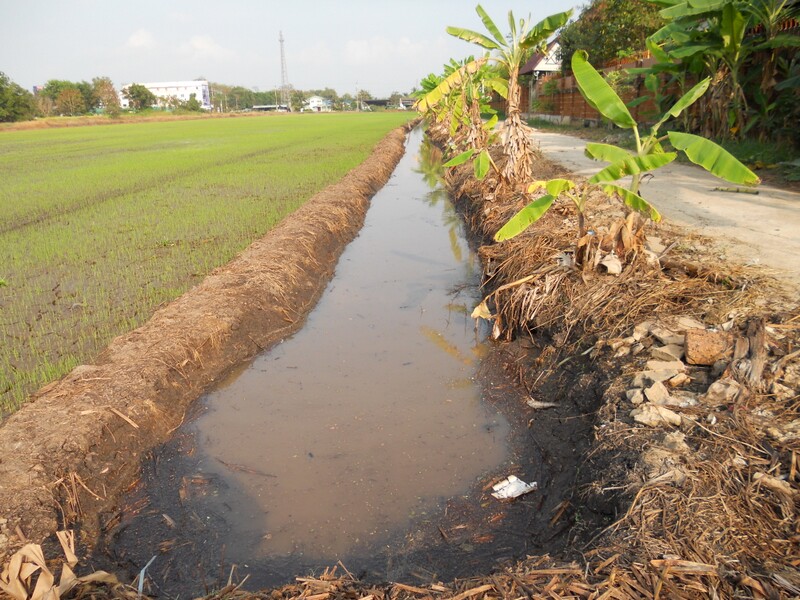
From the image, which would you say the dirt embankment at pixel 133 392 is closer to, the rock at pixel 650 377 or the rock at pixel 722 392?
the rock at pixel 650 377

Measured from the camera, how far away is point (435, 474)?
349cm

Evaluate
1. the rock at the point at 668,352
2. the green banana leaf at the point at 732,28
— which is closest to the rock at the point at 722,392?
the rock at the point at 668,352

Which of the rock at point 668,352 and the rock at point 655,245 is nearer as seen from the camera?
the rock at point 668,352

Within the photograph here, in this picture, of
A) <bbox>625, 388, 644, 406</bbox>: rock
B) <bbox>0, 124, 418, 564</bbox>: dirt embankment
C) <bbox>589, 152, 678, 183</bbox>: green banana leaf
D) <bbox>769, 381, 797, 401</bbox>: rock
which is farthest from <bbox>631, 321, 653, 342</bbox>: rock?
<bbox>0, 124, 418, 564</bbox>: dirt embankment

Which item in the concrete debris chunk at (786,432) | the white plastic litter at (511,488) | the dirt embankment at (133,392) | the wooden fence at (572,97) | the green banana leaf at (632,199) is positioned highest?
the wooden fence at (572,97)

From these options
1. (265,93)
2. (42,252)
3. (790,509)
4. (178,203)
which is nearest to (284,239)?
(42,252)

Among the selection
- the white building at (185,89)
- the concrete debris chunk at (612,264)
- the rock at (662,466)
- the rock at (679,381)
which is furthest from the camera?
the white building at (185,89)

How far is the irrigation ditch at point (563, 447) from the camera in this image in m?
2.17

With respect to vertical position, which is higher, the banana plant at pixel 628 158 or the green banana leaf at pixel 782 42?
the green banana leaf at pixel 782 42

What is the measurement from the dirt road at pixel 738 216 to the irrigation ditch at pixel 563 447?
0.46 metres

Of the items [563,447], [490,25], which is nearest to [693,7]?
[490,25]

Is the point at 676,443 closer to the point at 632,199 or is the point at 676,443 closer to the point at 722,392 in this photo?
the point at 722,392

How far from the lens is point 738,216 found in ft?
20.4

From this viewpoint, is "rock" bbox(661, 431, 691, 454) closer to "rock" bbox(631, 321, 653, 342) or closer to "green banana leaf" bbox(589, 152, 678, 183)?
"rock" bbox(631, 321, 653, 342)
